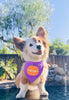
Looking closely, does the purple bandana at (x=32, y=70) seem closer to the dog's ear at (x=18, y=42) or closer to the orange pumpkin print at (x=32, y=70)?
the orange pumpkin print at (x=32, y=70)

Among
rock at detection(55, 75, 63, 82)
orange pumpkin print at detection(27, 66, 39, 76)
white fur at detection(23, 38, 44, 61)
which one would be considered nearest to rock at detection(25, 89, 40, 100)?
orange pumpkin print at detection(27, 66, 39, 76)

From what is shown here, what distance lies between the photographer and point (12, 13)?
27.3 feet

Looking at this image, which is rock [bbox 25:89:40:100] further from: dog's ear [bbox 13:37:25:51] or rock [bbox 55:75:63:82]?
Answer: rock [bbox 55:75:63:82]

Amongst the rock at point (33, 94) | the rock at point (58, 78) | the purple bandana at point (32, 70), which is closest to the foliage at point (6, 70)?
the rock at point (58, 78)

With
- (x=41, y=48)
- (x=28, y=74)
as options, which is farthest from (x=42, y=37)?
(x=28, y=74)

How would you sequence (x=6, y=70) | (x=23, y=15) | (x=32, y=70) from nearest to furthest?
(x=32, y=70)
(x=6, y=70)
(x=23, y=15)

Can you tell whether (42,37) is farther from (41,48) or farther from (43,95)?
(43,95)

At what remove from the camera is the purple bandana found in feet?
10.5

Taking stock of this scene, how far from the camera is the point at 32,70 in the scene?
319 centimetres

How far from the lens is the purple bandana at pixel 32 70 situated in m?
3.19

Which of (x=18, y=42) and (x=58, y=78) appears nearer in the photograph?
(x=18, y=42)

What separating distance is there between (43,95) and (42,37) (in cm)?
178

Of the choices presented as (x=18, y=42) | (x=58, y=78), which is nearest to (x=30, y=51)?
(x=18, y=42)

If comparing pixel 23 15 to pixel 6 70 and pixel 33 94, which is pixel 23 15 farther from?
pixel 33 94
